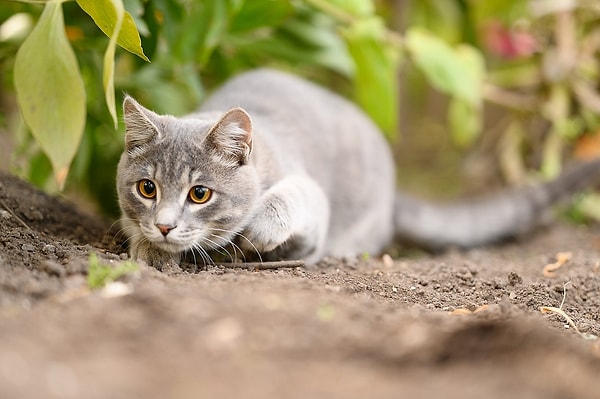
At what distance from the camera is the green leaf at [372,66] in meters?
3.72

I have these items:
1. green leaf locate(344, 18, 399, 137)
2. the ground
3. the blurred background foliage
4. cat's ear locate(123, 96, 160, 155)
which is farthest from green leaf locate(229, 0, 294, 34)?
the ground

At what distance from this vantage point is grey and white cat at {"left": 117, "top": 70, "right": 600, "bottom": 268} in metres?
2.57

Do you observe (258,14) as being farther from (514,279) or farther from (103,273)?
(103,273)

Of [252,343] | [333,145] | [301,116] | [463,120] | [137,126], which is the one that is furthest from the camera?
[463,120]

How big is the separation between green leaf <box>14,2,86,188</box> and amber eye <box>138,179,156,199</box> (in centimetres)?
51

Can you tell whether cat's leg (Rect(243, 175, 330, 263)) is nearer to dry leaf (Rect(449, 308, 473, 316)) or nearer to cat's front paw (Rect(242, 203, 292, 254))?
cat's front paw (Rect(242, 203, 292, 254))

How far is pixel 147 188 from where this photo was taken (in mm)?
2600

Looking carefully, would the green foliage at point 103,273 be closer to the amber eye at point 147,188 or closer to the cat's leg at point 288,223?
the amber eye at point 147,188

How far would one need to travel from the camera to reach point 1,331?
1.49m

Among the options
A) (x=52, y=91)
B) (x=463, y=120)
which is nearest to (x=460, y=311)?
(x=52, y=91)

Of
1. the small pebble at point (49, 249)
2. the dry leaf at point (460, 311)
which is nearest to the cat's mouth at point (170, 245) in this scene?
the small pebble at point (49, 249)

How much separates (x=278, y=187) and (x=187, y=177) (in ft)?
1.31

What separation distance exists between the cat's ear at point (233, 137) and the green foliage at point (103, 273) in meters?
0.78

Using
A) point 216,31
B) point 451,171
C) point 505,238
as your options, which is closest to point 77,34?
point 216,31
